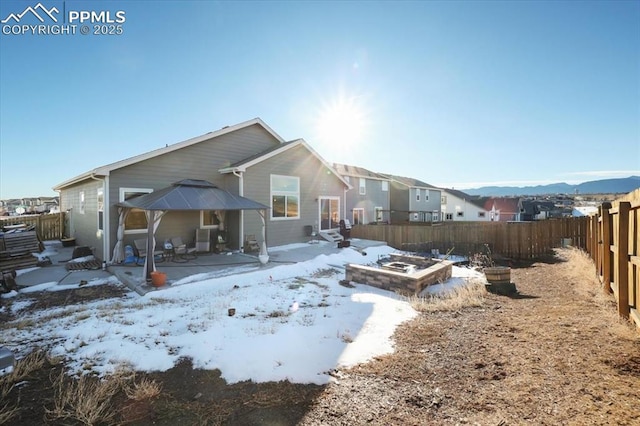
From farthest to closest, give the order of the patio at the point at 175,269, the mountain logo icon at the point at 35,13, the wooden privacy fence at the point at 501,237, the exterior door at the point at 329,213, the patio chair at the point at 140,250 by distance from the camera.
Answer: the exterior door at the point at 329,213, the wooden privacy fence at the point at 501,237, the patio chair at the point at 140,250, the mountain logo icon at the point at 35,13, the patio at the point at 175,269

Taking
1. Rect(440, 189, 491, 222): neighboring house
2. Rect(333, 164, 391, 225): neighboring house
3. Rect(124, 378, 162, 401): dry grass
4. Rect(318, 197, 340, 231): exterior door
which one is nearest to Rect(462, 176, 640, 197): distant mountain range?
Rect(440, 189, 491, 222): neighboring house

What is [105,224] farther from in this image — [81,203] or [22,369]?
[22,369]

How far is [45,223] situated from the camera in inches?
695

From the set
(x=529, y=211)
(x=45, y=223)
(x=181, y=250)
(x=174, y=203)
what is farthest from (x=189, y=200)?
(x=529, y=211)

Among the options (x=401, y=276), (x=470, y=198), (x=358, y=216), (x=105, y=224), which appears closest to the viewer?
(x=401, y=276)

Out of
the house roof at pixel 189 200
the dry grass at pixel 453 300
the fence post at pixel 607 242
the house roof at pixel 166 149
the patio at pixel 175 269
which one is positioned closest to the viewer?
the fence post at pixel 607 242

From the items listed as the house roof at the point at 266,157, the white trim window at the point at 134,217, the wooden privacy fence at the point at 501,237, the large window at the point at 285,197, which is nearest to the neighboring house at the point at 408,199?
the wooden privacy fence at the point at 501,237

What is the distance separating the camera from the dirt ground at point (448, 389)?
8.55ft

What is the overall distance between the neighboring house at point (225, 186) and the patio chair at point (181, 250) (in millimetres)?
470

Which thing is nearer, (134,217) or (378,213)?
(134,217)

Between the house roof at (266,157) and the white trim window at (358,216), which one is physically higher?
the house roof at (266,157)

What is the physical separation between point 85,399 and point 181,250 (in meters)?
8.49

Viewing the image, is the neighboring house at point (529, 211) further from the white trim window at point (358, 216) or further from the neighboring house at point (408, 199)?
the white trim window at point (358, 216)

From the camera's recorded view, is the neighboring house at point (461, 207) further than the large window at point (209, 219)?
Yes
